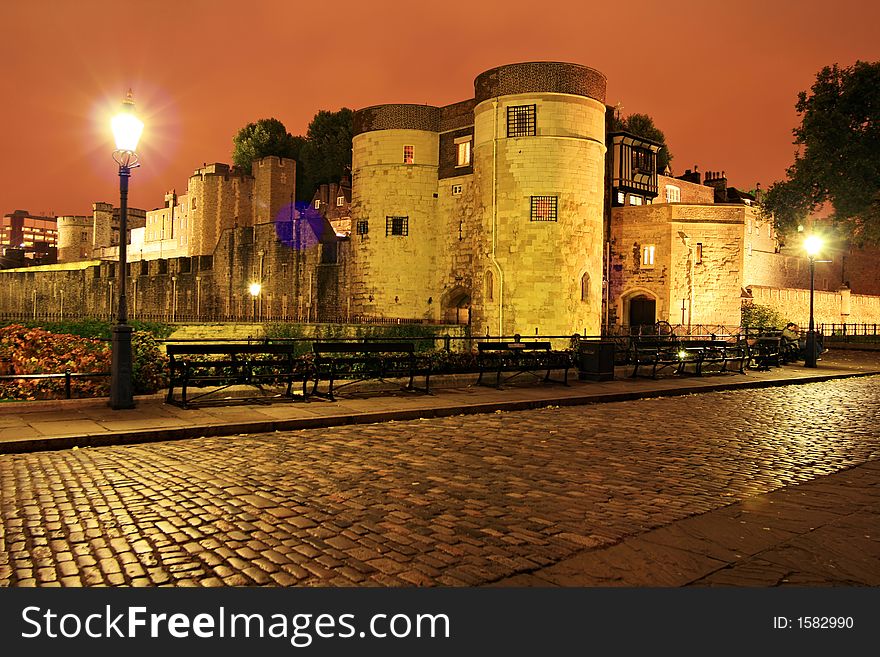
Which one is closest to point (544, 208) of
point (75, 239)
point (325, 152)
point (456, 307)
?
point (456, 307)

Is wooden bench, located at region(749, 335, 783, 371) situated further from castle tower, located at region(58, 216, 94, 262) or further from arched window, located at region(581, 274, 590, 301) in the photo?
castle tower, located at region(58, 216, 94, 262)

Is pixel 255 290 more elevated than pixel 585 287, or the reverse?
pixel 255 290

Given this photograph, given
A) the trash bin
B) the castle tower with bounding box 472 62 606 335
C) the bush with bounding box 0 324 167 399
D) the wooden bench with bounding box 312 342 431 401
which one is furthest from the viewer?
the castle tower with bounding box 472 62 606 335

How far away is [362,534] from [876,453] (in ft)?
23.0

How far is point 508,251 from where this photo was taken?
3272cm

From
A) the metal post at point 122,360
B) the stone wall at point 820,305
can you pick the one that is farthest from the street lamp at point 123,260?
the stone wall at point 820,305

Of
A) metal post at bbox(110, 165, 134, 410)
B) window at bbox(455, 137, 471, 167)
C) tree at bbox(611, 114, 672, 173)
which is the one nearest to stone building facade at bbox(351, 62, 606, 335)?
window at bbox(455, 137, 471, 167)

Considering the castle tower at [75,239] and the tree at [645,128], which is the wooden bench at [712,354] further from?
the castle tower at [75,239]

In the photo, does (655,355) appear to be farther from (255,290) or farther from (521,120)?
(255,290)

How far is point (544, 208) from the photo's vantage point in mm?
32156

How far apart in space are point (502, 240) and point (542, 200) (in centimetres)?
250

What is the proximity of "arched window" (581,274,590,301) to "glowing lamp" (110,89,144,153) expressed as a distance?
23.8 metres

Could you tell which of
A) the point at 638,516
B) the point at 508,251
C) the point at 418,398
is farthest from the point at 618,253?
the point at 638,516

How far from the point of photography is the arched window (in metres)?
32.8
